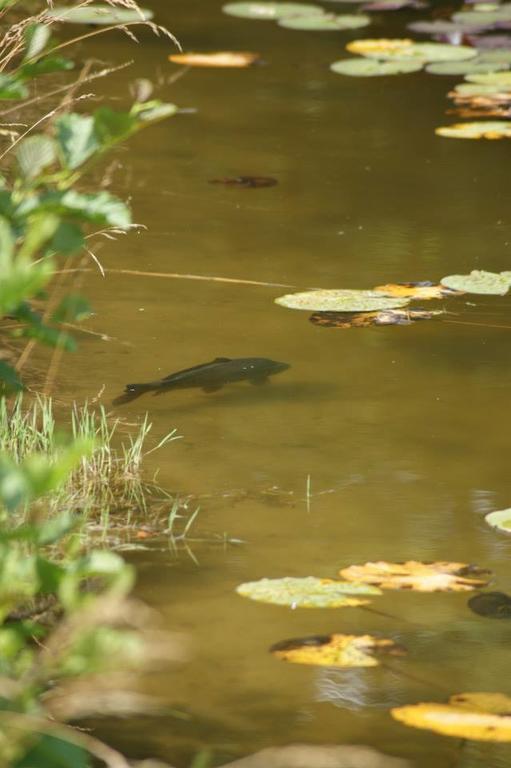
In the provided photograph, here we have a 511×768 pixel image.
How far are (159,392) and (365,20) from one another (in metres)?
4.38

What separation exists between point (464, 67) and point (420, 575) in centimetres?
430

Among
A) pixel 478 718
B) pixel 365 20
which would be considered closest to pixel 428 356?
pixel 478 718

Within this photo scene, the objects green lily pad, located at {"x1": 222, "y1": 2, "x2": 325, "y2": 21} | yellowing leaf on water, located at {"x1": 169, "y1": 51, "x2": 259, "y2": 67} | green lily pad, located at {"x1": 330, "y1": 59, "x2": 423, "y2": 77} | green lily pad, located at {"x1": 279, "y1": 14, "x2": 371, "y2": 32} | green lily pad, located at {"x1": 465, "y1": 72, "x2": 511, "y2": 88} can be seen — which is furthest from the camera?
green lily pad, located at {"x1": 222, "y1": 2, "x2": 325, "y2": 21}

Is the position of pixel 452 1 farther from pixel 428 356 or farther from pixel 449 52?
pixel 428 356

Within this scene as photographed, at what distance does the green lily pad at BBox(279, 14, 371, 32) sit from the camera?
7055 millimetres

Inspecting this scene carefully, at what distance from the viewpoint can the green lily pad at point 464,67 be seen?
21.2 feet

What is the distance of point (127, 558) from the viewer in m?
2.61

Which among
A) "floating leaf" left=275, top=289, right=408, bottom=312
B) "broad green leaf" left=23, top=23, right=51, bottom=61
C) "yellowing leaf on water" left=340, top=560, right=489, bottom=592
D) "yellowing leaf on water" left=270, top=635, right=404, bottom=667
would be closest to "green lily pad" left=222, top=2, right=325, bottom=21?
"floating leaf" left=275, top=289, right=408, bottom=312

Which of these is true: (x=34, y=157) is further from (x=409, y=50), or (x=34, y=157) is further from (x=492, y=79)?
(x=409, y=50)

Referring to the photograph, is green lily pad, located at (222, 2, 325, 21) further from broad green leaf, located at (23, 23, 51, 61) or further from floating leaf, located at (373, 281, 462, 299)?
broad green leaf, located at (23, 23, 51, 61)

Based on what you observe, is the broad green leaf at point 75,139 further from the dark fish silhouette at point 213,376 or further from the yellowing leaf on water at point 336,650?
the dark fish silhouette at point 213,376

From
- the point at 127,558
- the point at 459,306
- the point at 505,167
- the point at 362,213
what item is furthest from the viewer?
the point at 505,167

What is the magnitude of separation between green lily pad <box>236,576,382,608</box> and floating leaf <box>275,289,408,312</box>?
1.37m

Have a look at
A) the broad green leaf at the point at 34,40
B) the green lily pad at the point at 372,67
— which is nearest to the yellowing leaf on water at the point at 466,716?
the broad green leaf at the point at 34,40
